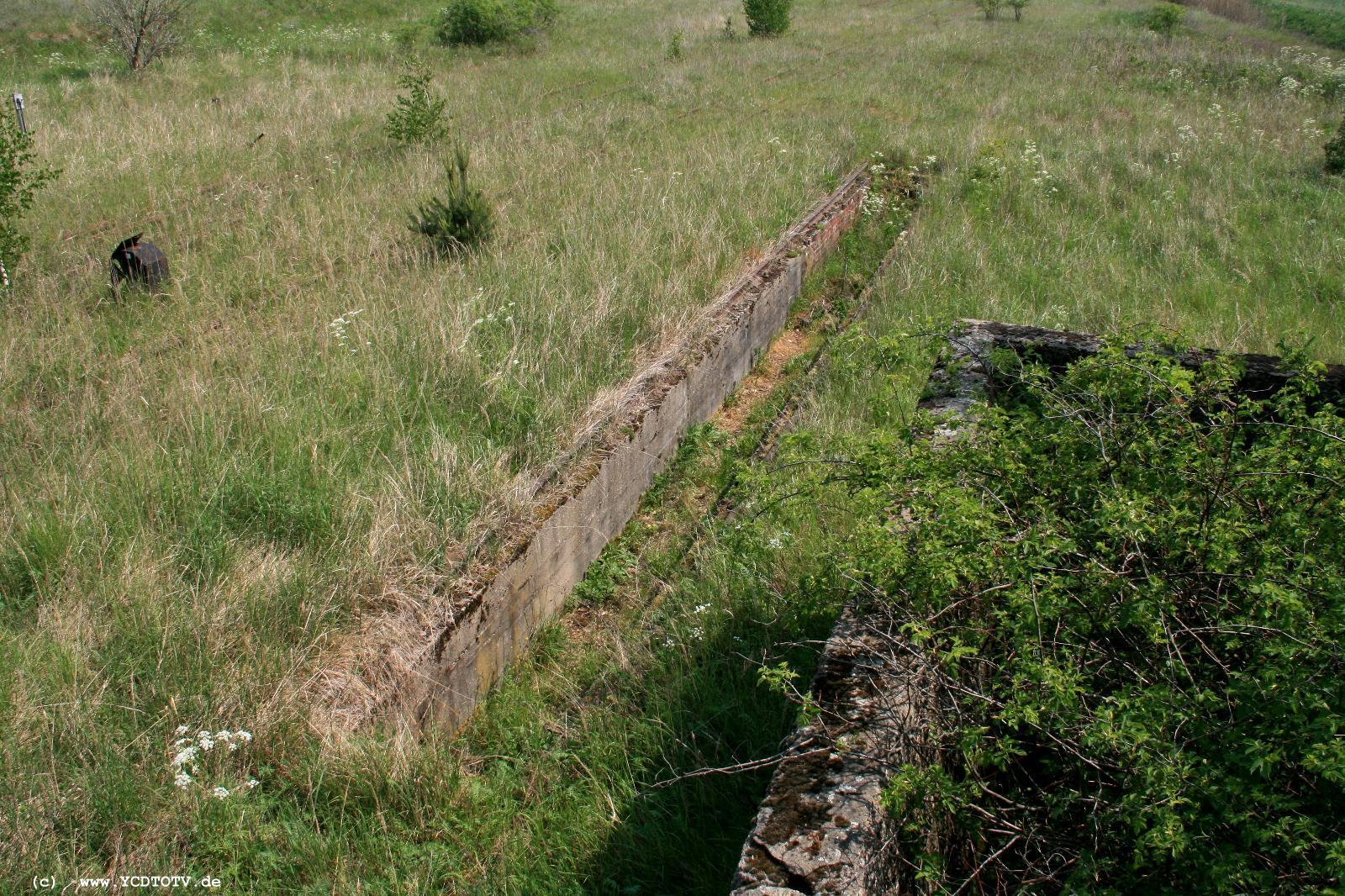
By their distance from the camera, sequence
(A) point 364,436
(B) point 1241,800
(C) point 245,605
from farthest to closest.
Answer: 1. (A) point 364,436
2. (C) point 245,605
3. (B) point 1241,800

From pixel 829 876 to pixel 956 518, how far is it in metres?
1.06

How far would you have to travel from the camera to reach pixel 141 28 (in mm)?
18281

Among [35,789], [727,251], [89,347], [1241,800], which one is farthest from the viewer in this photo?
[727,251]

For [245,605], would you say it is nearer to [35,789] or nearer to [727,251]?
[35,789]

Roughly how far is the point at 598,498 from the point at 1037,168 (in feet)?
29.7

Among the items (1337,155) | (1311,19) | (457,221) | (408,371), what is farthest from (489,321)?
(1311,19)

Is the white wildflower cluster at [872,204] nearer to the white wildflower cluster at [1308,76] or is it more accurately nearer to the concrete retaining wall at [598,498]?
the concrete retaining wall at [598,498]

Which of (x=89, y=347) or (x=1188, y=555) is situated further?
(x=89, y=347)

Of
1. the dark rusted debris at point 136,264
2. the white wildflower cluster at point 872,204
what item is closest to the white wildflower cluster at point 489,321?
the dark rusted debris at point 136,264

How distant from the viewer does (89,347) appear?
6.04 meters

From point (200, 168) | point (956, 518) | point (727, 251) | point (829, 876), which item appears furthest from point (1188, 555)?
point (200, 168)

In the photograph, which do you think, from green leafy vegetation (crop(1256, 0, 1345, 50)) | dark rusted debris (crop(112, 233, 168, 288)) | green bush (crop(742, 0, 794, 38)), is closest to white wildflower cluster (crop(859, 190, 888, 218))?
dark rusted debris (crop(112, 233, 168, 288))

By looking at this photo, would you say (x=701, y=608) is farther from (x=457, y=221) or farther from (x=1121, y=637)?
(x=457, y=221)

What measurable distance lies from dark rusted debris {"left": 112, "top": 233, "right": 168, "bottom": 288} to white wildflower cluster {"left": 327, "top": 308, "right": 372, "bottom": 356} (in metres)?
1.81
